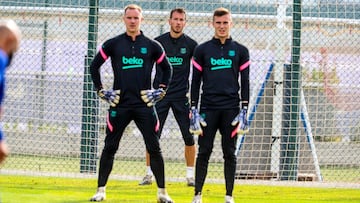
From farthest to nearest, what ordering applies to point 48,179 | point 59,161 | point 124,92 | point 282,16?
point 59,161 < point 282,16 < point 48,179 < point 124,92

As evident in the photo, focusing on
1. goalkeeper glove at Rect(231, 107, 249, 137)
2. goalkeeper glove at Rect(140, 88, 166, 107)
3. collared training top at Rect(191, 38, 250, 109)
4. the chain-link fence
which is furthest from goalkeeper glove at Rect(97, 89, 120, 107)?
the chain-link fence

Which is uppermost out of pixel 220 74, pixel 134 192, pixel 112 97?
pixel 220 74

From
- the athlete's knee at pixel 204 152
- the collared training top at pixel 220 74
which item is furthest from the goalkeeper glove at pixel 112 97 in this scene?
the athlete's knee at pixel 204 152

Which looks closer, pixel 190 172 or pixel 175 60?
pixel 175 60

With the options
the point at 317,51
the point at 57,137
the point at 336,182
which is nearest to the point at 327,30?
the point at 317,51

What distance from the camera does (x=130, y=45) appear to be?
9.20 meters

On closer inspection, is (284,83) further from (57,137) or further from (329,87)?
(57,137)

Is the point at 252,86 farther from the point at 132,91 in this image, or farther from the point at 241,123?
the point at 132,91

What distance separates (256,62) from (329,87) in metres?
1.07

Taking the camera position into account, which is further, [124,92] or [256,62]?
[256,62]

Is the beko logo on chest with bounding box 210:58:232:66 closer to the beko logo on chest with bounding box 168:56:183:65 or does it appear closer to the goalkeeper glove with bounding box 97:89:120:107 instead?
the goalkeeper glove with bounding box 97:89:120:107

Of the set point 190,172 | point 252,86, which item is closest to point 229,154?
point 190,172

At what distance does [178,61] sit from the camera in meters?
10.8

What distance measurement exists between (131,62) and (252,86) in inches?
159
